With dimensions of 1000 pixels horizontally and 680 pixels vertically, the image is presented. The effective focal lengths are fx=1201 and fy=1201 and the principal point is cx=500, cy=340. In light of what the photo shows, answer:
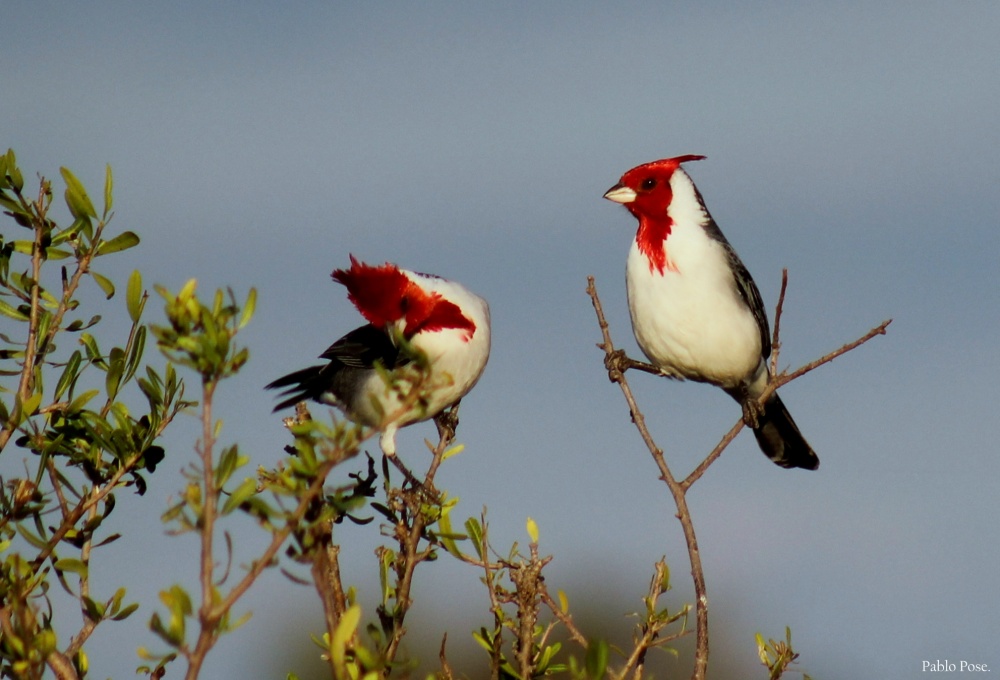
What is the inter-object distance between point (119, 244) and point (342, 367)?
10.5ft

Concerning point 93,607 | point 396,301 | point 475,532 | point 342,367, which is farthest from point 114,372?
point 342,367

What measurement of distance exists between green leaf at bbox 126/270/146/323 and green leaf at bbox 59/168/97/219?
0.95 ft

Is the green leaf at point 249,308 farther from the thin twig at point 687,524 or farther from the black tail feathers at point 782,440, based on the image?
the black tail feathers at point 782,440

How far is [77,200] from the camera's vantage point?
10.4ft

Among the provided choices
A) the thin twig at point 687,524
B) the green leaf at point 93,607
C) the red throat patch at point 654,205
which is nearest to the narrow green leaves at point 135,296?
the green leaf at point 93,607

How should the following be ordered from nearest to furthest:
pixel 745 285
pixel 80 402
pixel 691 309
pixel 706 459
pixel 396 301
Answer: pixel 80 402, pixel 706 459, pixel 396 301, pixel 691 309, pixel 745 285

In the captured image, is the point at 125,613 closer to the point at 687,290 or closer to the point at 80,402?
the point at 80,402

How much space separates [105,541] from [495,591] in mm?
1001

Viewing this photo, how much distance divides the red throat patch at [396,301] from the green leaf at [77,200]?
1955 mm

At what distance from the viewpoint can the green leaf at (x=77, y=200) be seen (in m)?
3.18

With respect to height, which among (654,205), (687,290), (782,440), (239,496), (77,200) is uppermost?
(654,205)

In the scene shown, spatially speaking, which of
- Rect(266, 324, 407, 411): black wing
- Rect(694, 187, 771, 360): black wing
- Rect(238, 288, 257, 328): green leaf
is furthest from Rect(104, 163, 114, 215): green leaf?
Rect(694, 187, 771, 360): black wing

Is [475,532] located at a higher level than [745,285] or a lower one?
lower

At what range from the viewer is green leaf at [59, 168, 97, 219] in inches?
125
